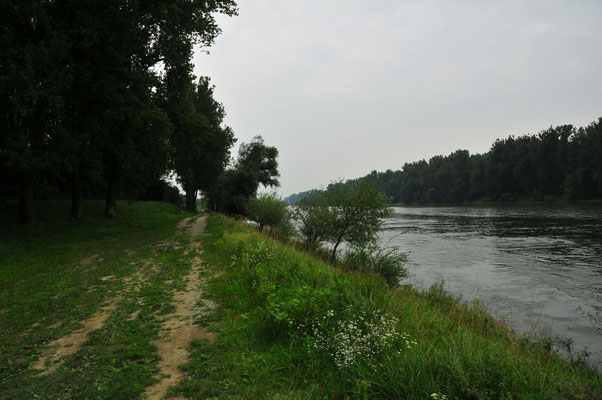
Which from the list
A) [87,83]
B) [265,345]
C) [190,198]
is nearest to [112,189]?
[87,83]

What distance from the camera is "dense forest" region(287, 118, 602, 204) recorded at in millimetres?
75125

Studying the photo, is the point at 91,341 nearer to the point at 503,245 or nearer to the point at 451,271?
the point at 451,271

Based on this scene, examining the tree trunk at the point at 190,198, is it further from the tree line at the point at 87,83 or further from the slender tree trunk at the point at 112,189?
the tree line at the point at 87,83

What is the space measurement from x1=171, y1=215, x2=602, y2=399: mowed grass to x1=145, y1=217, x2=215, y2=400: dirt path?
23 cm

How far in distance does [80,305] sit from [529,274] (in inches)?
813

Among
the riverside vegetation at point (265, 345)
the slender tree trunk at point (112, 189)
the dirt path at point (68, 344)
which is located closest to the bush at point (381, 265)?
the riverside vegetation at point (265, 345)

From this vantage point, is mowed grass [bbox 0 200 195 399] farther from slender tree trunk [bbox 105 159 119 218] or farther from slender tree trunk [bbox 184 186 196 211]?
slender tree trunk [bbox 184 186 196 211]

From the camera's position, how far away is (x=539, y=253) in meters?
21.8

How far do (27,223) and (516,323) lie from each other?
76.7 ft

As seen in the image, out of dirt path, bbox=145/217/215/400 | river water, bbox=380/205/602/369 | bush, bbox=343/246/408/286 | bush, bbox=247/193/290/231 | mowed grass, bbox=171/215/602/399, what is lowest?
river water, bbox=380/205/602/369

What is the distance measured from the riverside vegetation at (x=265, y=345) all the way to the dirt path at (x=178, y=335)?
65 mm

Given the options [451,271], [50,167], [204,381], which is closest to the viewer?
[204,381]

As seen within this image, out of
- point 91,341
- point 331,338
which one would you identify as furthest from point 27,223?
point 331,338

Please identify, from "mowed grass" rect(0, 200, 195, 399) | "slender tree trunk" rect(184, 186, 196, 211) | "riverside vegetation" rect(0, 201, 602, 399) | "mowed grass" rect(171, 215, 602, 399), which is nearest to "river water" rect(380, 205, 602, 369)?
"riverside vegetation" rect(0, 201, 602, 399)
